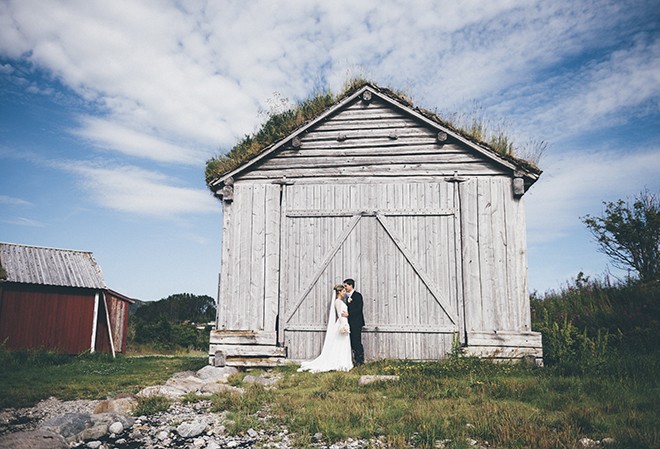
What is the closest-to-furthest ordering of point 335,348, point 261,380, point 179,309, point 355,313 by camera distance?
1. point 261,380
2. point 335,348
3. point 355,313
4. point 179,309

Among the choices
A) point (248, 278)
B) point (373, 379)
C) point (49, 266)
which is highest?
point (49, 266)

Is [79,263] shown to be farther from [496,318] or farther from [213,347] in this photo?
[496,318]

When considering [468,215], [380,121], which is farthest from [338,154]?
[468,215]

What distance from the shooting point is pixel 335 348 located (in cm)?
1002

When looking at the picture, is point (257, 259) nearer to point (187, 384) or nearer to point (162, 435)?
point (187, 384)

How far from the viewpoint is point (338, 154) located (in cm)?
1130

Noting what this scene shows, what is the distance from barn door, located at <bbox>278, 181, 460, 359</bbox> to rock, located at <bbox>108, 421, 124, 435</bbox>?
506 centimetres

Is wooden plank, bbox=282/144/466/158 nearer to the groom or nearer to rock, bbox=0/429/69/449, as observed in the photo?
the groom

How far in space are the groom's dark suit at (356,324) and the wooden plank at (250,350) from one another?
1.65 m

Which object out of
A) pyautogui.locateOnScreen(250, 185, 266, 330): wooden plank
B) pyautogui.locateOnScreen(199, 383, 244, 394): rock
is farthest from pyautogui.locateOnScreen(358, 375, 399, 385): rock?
pyautogui.locateOnScreen(250, 185, 266, 330): wooden plank

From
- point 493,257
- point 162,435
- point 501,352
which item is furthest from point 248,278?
point 501,352

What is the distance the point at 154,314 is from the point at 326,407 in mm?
29260

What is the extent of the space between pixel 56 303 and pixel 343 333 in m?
15.5

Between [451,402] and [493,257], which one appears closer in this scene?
[451,402]
